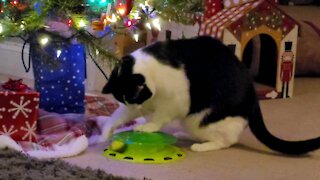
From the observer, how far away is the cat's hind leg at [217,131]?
1.71 m

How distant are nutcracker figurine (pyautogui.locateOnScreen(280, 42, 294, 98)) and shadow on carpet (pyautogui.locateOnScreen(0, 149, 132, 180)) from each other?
1.37 meters

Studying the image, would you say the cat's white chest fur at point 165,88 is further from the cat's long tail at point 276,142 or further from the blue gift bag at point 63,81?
the blue gift bag at point 63,81

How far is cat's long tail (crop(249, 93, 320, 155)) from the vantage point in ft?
5.35

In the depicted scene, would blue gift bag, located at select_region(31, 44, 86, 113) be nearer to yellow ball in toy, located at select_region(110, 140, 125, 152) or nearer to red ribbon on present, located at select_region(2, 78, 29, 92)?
red ribbon on present, located at select_region(2, 78, 29, 92)

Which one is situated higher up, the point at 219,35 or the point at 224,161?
the point at 219,35

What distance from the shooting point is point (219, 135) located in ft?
5.65

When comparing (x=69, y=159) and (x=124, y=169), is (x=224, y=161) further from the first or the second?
(x=69, y=159)

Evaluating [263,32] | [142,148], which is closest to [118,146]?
[142,148]

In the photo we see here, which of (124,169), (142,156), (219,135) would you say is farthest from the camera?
(219,135)

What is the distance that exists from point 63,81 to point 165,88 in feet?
1.74

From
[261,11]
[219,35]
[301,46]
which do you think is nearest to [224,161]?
[219,35]

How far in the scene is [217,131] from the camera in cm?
171

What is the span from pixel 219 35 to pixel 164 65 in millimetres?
682

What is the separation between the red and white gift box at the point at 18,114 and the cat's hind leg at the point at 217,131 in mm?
476
